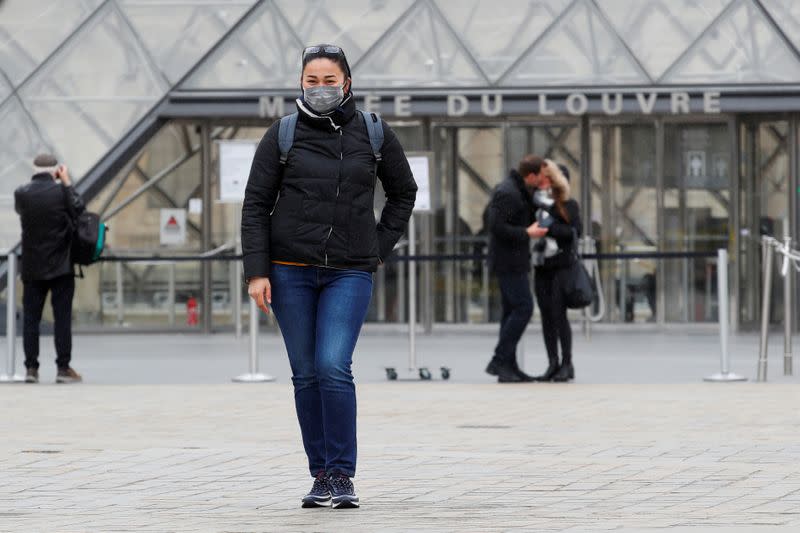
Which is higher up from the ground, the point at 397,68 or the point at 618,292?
the point at 397,68

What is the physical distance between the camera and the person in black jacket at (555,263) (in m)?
12.1

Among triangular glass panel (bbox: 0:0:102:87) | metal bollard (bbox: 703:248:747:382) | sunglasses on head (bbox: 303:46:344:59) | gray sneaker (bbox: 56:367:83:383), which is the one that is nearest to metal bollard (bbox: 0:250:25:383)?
gray sneaker (bbox: 56:367:83:383)

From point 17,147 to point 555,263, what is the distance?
27.3ft

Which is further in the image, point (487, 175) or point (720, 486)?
point (487, 175)

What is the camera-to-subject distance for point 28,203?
1227 centimetres

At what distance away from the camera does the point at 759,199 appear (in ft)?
63.3

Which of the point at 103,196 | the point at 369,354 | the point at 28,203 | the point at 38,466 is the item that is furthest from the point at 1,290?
the point at 38,466

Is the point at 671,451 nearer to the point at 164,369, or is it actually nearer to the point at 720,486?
the point at 720,486

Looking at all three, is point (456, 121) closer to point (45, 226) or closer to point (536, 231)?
point (536, 231)

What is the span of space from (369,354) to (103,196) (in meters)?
5.11

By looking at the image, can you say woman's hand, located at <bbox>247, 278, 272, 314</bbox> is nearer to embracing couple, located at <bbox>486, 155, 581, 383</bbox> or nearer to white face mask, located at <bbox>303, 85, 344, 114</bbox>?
white face mask, located at <bbox>303, 85, 344, 114</bbox>

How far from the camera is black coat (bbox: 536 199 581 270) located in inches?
476

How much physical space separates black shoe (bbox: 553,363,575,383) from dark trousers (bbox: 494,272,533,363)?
0.33 m

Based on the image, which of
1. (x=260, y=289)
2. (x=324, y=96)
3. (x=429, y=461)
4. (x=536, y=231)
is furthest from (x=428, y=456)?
(x=536, y=231)
